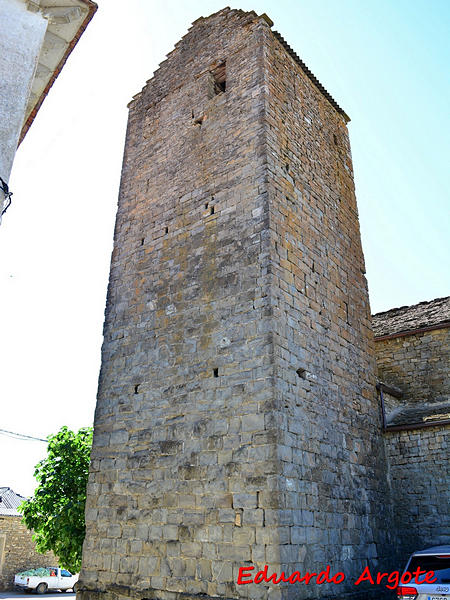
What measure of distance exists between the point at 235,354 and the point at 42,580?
60.1 feet

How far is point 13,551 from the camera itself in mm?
20016

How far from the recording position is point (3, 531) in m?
19.7

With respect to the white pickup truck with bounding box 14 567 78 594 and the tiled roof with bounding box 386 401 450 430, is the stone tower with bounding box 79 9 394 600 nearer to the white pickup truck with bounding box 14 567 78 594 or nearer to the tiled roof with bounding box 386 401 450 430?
the tiled roof with bounding box 386 401 450 430

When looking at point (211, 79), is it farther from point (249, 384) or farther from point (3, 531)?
point (3, 531)

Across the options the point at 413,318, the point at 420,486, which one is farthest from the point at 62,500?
the point at 413,318

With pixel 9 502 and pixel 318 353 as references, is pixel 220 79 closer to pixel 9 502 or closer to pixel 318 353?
pixel 318 353

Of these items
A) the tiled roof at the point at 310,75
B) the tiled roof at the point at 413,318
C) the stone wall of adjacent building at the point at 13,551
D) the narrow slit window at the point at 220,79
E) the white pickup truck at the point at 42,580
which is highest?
the tiled roof at the point at 310,75

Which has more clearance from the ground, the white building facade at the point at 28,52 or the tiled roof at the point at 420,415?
the white building facade at the point at 28,52

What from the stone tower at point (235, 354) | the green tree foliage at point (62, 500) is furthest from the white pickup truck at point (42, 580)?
the stone tower at point (235, 354)

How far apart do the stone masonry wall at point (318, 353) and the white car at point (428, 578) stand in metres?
1.01

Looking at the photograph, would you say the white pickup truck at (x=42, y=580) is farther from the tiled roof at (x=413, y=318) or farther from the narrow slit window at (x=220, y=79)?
the narrow slit window at (x=220, y=79)

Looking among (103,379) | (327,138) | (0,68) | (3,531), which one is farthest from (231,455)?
(3,531)

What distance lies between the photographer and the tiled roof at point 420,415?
27.5 ft

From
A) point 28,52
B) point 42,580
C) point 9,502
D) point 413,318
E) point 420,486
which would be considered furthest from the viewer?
point 9,502
